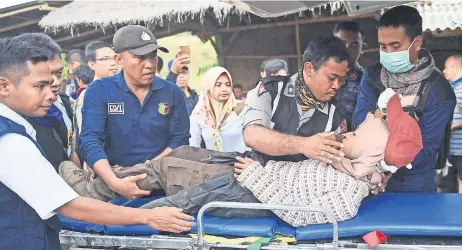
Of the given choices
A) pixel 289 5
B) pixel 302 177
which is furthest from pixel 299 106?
pixel 289 5

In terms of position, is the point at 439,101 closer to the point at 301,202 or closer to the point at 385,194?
the point at 385,194

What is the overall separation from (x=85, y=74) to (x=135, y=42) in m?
2.27

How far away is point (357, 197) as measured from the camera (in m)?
2.87

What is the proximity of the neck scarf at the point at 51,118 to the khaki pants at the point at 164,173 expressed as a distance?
291 millimetres

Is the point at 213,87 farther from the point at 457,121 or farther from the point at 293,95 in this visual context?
the point at 457,121

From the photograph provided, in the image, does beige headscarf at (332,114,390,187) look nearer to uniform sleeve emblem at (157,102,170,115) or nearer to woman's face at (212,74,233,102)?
uniform sleeve emblem at (157,102,170,115)

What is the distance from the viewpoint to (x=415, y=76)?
330 centimetres

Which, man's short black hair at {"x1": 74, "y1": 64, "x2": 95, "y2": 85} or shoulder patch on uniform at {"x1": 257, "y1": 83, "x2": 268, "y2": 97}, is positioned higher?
man's short black hair at {"x1": 74, "y1": 64, "x2": 95, "y2": 85}

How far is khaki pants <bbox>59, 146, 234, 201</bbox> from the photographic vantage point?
3221 mm

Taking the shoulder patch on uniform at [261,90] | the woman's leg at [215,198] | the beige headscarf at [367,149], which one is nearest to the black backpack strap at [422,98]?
the beige headscarf at [367,149]

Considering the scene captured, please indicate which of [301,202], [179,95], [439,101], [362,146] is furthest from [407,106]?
[179,95]

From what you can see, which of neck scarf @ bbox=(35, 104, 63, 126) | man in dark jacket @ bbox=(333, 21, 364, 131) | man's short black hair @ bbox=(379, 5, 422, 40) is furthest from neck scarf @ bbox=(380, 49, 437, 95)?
neck scarf @ bbox=(35, 104, 63, 126)

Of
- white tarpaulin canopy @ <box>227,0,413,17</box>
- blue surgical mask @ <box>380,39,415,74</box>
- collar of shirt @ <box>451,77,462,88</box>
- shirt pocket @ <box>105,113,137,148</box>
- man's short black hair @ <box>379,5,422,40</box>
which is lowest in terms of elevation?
collar of shirt @ <box>451,77,462,88</box>

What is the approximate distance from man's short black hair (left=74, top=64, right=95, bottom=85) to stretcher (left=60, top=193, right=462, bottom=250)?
263cm
